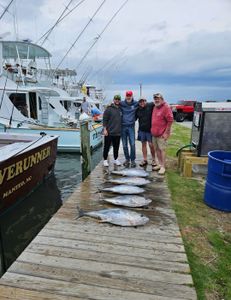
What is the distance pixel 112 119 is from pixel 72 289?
395 centimetres

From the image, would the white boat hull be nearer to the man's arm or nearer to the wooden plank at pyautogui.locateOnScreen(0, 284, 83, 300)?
the man's arm

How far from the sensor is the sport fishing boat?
10858 millimetres

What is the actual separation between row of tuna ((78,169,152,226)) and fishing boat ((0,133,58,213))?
178 cm

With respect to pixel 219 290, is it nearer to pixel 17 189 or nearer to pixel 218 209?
pixel 218 209

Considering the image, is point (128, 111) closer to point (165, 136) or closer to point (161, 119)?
point (161, 119)

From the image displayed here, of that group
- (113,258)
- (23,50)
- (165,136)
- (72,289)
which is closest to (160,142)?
(165,136)

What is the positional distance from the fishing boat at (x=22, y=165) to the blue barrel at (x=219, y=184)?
3.49 m

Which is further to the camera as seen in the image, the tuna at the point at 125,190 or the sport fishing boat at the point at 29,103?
the sport fishing boat at the point at 29,103

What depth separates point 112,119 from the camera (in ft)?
19.0

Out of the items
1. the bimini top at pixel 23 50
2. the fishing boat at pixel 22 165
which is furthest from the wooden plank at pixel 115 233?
the bimini top at pixel 23 50

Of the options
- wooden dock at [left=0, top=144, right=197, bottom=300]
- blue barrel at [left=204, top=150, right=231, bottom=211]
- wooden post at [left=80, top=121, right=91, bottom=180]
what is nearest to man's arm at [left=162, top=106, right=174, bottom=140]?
blue barrel at [left=204, top=150, right=231, bottom=211]

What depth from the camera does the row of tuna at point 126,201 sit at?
11.5 ft

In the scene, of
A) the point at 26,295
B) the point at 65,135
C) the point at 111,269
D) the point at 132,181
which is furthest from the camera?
the point at 65,135

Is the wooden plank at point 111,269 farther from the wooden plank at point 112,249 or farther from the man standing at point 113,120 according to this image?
the man standing at point 113,120
